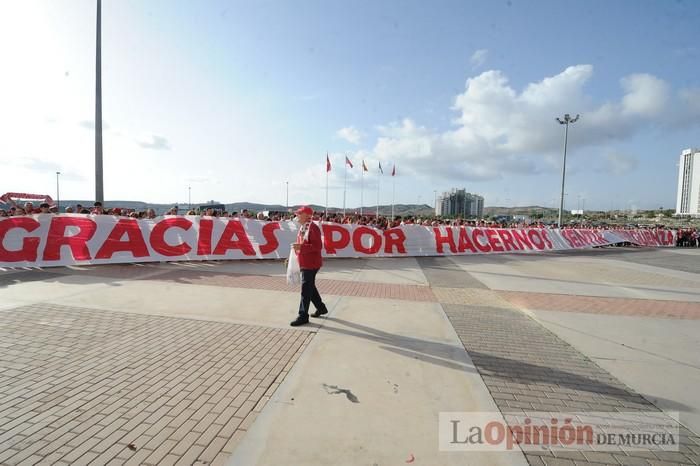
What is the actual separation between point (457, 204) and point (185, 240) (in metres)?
139

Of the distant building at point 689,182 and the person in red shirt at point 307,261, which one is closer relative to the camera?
the person in red shirt at point 307,261

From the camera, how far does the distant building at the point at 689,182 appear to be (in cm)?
12156

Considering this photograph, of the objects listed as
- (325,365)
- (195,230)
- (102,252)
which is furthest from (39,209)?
(325,365)

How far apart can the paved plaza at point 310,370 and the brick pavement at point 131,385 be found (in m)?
0.02

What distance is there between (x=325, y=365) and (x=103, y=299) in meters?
5.11

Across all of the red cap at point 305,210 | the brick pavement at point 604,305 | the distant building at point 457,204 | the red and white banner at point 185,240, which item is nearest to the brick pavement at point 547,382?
the brick pavement at point 604,305

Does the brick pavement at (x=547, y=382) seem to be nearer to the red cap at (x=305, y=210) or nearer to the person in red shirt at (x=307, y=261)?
the person in red shirt at (x=307, y=261)

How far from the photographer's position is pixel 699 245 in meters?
28.6

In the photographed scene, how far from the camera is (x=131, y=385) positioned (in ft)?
10.8

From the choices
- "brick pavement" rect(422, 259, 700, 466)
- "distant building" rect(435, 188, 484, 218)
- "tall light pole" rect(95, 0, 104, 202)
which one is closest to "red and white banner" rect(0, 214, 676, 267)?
"tall light pole" rect(95, 0, 104, 202)

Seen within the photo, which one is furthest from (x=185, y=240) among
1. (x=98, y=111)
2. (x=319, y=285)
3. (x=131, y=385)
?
(x=131, y=385)

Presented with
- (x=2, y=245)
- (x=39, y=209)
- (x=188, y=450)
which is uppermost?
(x=39, y=209)

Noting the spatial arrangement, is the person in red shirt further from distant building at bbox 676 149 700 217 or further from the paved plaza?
distant building at bbox 676 149 700 217

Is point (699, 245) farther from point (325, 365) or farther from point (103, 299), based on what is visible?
point (103, 299)
